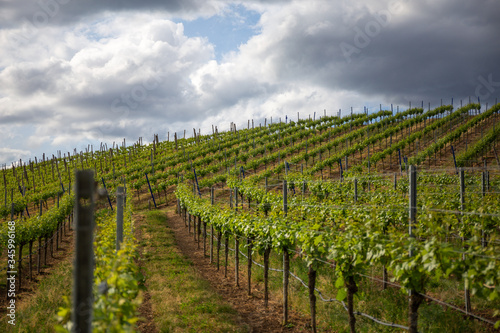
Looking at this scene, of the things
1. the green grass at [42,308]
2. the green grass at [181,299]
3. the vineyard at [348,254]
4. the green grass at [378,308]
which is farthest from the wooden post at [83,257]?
the green grass at [42,308]

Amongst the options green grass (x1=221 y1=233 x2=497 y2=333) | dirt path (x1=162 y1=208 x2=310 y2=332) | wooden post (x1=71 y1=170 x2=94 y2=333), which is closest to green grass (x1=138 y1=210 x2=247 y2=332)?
dirt path (x1=162 y1=208 x2=310 y2=332)

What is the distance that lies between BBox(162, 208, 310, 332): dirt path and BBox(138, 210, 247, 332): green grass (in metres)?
0.32

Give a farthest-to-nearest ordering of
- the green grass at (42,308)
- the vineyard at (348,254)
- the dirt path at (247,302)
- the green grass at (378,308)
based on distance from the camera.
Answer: the green grass at (42,308) → the dirt path at (247,302) → the green grass at (378,308) → the vineyard at (348,254)

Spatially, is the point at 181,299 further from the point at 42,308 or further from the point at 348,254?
the point at 348,254

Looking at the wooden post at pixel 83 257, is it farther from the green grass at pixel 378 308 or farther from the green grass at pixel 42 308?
the green grass at pixel 42 308

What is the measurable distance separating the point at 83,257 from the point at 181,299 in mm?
7037

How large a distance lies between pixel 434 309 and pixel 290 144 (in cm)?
3402

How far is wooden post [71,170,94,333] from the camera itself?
6.52 feet

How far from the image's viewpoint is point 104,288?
10.4ft

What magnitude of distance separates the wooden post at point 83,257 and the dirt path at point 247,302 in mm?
5580

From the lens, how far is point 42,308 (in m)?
8.53

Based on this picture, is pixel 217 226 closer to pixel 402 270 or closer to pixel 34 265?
pixel 402 270

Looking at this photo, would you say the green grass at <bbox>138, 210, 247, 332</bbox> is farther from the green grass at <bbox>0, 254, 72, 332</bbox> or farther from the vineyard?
the green grass at <bbox>0, 254, 72, 332</bbox>

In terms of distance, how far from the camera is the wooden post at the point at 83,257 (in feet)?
6.52
